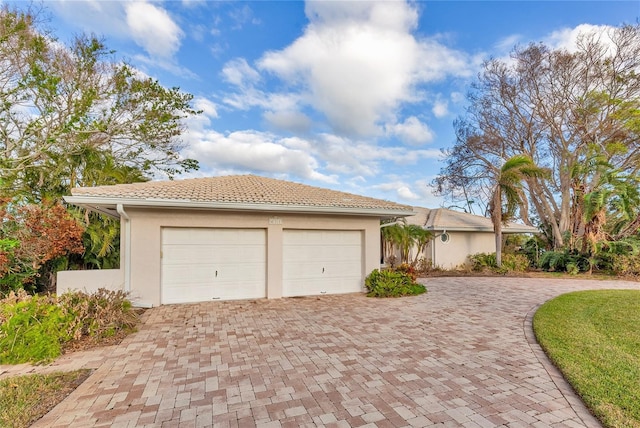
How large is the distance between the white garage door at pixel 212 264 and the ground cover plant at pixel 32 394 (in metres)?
4.31

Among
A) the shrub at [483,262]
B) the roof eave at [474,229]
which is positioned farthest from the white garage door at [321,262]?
the shrub at [483,262]

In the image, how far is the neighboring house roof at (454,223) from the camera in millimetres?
16359

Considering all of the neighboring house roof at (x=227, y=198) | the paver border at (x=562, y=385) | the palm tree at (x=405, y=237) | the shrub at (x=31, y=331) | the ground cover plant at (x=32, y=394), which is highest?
the neighboring house roof at (x=227, y=198)

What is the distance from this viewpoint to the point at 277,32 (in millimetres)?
11344

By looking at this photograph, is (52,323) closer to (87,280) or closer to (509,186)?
(87,280)

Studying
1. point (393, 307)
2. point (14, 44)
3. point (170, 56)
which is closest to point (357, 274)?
point (393, 307)

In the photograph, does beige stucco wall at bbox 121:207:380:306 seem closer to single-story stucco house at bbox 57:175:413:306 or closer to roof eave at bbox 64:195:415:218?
single-story stucco house at bbox 57:175:413:306

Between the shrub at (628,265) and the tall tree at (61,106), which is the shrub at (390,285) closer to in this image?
the tall tree at (61,106)

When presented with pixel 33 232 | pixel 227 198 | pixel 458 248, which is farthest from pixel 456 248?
pixel 33 232

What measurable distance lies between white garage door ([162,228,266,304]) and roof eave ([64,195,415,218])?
957mm

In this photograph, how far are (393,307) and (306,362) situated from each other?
424 cm

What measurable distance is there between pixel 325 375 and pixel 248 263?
560 centimetres

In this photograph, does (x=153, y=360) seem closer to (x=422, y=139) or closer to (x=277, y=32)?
(x=277, y=32)

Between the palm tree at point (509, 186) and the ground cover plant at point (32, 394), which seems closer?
the ground cover plant at point (32, 394)
